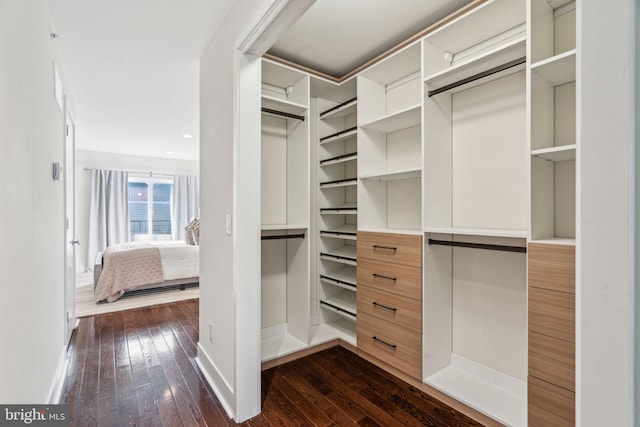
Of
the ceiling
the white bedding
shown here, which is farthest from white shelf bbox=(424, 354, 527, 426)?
the white bedding

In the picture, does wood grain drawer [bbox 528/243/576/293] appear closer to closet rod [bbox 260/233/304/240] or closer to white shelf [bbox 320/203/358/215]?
white shelf [bbox 320/203/358/215]

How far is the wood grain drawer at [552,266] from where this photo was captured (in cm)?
132

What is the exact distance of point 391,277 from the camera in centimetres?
222

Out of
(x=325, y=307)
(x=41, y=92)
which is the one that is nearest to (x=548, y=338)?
(x=325, y=307)

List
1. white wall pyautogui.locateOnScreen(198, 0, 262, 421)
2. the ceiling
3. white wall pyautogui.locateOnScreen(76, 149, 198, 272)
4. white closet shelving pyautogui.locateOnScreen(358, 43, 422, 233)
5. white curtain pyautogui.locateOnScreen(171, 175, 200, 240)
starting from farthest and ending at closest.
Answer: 1. white curtain pyautogui.locateOnScreen(171, 175, 200, 240)
2. white wall pyautogui.locateOnScreen(76, 149, 198, 272)
3. white closet shelving pyautogui.locateOnScreen(358, 43, 422, 233)
4. the ceiling
5. white wall pyautogui.locateOnScreen(198, 0, 262, 421)

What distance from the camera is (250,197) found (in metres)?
1.82

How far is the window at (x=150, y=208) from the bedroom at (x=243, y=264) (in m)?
5.31

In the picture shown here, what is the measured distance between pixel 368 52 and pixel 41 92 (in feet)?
7.18

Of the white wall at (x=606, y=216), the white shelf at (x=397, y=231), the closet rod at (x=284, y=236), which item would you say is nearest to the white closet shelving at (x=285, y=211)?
the closet rod at (x=284, y=236)

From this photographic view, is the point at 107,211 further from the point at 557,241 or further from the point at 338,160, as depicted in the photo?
the point at 557,241

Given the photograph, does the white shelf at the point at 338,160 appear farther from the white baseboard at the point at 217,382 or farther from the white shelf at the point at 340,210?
the white baseboard at the point at 217,382

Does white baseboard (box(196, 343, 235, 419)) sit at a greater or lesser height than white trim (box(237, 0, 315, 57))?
lesser

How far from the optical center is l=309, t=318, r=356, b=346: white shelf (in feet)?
8.72

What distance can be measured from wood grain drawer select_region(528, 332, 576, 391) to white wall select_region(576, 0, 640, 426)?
1.16m
